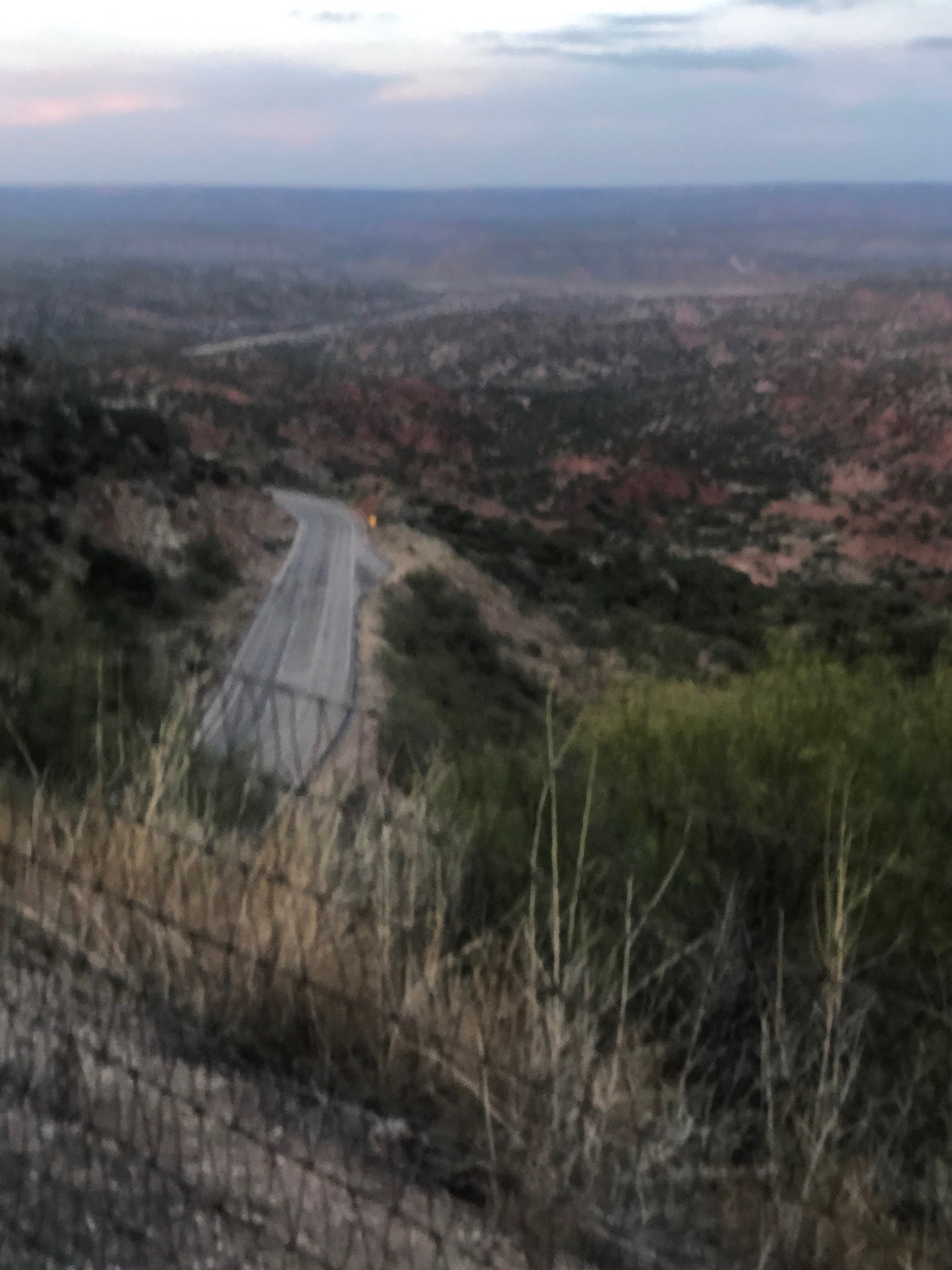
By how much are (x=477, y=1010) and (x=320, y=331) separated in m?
168

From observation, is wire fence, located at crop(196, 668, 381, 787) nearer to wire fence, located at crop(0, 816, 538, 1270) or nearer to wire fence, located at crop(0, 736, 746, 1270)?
wire fence, located at crop(0, 736, 746, 1270)

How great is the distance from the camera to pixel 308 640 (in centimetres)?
3136

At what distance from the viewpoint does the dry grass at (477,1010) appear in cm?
346

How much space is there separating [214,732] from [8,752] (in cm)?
157

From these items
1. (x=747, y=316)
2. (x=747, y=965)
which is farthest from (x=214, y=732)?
(x=747, y=316)

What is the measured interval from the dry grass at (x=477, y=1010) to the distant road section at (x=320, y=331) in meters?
121

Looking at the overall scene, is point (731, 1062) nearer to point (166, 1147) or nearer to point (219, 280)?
point (166, 1147)

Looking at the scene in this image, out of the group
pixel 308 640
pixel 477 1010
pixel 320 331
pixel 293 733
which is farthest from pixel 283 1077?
pixel 320 331

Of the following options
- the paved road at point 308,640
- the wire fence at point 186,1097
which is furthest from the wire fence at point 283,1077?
the paved road at point 308,640

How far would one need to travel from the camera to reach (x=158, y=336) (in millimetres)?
140875

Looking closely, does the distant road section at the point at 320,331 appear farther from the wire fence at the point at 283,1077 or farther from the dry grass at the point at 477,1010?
the wire fence at the point at 283,1077

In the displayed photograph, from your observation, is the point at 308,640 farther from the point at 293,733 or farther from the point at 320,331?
the point at 320,331

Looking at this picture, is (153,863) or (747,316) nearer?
(153,863)

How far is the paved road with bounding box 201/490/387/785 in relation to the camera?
23.6ft
